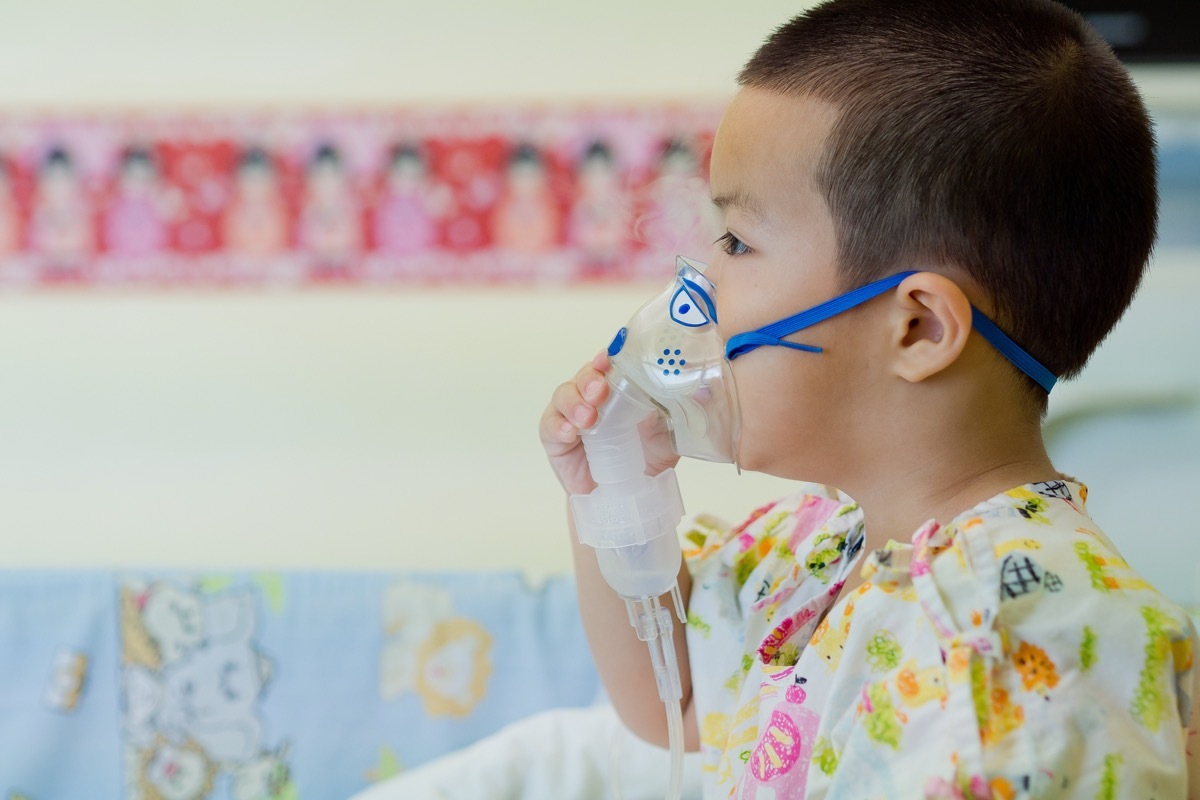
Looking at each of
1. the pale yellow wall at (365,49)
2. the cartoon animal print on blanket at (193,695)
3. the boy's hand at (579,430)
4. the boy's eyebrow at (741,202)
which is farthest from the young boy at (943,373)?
the pale yellow wall at (365,49)

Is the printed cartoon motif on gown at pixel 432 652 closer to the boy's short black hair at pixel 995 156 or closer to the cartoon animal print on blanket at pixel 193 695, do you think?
the cartoon animal print on blanket at pixel 193 695

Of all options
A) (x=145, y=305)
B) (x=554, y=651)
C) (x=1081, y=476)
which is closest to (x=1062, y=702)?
(x=554, y=651)

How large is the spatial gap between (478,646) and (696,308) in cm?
84

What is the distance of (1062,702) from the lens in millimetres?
696

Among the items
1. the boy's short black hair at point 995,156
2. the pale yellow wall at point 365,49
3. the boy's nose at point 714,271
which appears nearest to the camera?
the boy's short black hair at point 995,156

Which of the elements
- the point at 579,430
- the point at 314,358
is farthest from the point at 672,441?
the point at 314,358

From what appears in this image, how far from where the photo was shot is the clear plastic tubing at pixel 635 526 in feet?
3.24

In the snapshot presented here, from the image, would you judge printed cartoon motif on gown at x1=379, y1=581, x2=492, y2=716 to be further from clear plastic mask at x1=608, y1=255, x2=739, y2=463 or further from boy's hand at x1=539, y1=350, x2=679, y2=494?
clear plastic mask at x1=608, y1=255, x2=739, y2=463

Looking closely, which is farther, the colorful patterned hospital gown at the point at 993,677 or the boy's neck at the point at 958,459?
the boy's neck at the point at 958,459

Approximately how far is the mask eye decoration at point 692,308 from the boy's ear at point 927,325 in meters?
0.16

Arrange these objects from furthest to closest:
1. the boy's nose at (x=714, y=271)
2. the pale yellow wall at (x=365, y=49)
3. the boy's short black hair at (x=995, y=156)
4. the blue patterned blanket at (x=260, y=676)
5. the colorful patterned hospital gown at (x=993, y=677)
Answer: the pale yellow wall at (x=365, y=49) < the blue patterned blanket at (x=260, y=676) < the boy's nose at (x=714, y=271) < the boy's short black hair at (x=995, y=156) < the colorful patterned hospital gown at (x=993, y=677)

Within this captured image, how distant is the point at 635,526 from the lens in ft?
3.23

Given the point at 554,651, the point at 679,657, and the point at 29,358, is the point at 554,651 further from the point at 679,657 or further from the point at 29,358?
the point at 29,358

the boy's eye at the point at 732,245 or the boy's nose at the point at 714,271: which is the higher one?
the boy's eye at the point at 732,245
